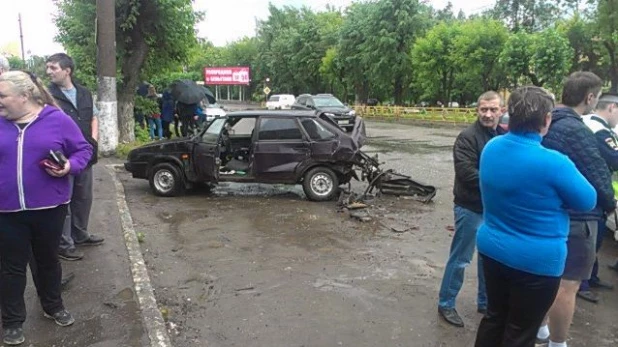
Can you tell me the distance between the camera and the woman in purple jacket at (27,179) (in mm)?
3365

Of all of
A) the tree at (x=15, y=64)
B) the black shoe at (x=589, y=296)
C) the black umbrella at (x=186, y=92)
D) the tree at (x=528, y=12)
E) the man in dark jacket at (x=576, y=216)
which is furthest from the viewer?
the tree at (x=528, y=12)

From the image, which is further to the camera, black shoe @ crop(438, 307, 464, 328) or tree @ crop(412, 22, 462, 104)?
tree @ crop(412, 22, 462, 104)

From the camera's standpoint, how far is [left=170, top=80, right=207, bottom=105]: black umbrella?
1366 cm

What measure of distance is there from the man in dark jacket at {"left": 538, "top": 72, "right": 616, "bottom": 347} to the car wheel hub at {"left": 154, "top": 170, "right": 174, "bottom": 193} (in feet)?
22.2

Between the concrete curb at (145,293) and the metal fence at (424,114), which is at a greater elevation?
the metal fence at (424,114)

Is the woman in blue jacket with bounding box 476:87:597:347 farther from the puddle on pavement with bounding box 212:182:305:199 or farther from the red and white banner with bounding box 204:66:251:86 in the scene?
the red and white banner with bounding box 204:66:251:86

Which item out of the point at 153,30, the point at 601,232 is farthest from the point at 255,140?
the point at 153,30

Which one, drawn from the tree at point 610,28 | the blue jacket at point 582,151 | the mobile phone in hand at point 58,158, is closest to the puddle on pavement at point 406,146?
the blue jacket at point 582,151

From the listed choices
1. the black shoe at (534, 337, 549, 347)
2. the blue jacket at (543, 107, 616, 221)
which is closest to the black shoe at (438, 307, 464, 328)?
the black shoe at (534, 337, 549, 347)

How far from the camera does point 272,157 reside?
873 centimetres

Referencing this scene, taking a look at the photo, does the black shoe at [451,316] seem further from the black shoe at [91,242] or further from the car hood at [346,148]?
the car hood at [346,148]

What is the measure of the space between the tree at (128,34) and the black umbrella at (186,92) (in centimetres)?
145

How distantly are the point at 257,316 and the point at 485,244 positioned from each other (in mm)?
2253

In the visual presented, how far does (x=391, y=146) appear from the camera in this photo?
1792cm
